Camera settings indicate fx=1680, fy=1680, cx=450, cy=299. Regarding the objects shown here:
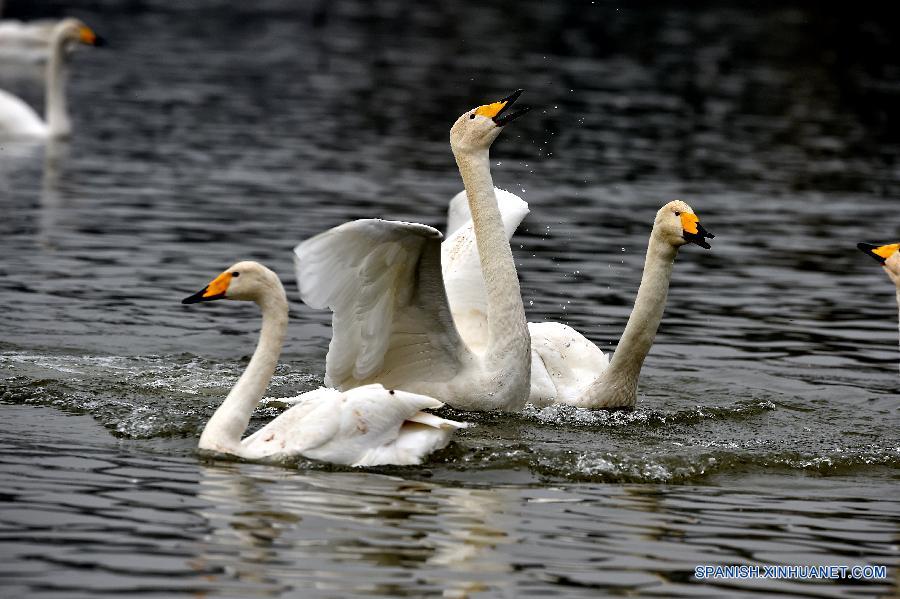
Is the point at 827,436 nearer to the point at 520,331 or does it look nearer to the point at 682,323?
the point at 520,331

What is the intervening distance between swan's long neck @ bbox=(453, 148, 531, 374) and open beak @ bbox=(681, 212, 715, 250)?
111cm

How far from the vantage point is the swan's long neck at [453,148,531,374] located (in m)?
10.5

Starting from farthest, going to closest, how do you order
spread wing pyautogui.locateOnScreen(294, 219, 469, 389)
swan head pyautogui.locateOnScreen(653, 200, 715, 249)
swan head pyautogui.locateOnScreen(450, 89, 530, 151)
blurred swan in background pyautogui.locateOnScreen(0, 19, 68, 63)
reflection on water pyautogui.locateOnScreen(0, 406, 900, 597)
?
blurred swan in background pyautogui.locateOnScreen(0, 19, 68, 63), swan head pyautogui.locateOnScreen(450, 89, 530, 151), swan head pyautogui.locateOnScreen(653, 200, 715, 249), spread wing pyautogui.locateOnScreen(294, 219, 469, 389), reflection on water pyautogui.locateOnScreen(0, 406, 900, 597)

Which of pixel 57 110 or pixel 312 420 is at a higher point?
pixel 57 110

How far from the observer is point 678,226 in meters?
10.7

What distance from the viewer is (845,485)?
369 inches

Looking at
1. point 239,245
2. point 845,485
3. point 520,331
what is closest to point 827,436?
point 845,485

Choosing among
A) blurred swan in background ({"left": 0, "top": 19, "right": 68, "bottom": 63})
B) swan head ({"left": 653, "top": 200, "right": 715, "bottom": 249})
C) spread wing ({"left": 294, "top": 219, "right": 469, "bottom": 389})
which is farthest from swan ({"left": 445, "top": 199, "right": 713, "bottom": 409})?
blurred swan in background ({"left": 0, "top": 19, "right": 68, "bottom": 63})

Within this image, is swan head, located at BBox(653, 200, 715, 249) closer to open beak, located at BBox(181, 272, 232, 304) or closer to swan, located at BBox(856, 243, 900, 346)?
swan, located at BBox(856, 243, 900, 346)

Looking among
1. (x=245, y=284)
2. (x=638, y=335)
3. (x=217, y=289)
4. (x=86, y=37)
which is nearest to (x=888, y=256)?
(x=638, y=335)

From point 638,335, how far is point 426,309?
4.93ft

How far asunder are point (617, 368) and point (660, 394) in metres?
0.88

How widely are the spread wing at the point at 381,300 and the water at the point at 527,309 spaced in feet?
2.00

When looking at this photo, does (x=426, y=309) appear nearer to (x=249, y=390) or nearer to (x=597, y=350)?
(x=249, y=390)
